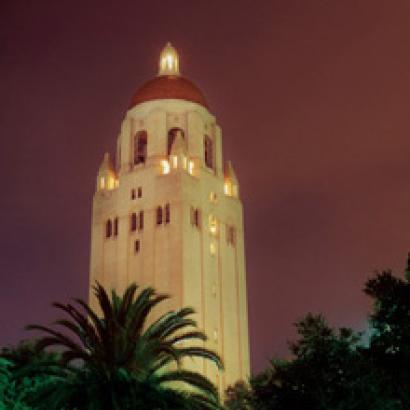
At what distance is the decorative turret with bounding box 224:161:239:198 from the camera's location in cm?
8386

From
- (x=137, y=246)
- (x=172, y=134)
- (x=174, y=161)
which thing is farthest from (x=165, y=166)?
(x=137, y=246)

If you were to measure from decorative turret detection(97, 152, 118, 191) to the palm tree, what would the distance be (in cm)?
4558

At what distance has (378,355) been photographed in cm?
3033

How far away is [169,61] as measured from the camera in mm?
88875

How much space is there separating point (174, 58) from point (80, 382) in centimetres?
6046

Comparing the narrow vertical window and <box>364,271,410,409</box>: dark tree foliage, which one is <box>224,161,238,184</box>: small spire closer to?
the narrow vertical window

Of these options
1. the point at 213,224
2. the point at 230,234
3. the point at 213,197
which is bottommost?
the point at 213,224

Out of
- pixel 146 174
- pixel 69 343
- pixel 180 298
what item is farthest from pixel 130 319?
pixel 146 174

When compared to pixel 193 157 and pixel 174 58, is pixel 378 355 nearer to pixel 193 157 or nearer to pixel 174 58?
pixel 193 157

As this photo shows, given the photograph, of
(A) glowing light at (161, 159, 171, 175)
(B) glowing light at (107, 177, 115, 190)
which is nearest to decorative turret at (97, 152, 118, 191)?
(B) glowing light at (107, 177, 115, 190)

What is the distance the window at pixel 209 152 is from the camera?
273ft

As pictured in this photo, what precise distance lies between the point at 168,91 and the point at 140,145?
5723 millimetres

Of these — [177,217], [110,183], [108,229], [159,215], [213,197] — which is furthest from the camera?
[110,183]

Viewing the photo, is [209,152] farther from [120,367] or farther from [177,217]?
[120,367]
